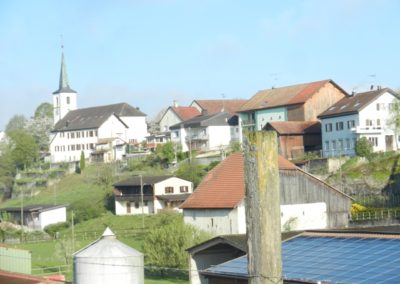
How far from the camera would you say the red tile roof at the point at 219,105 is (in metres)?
89.7

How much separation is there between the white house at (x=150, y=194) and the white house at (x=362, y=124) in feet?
38.8

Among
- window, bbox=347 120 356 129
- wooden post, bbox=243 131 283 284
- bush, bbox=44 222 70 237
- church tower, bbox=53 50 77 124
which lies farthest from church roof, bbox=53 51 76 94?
wooden post, bbox=243 131 283 284

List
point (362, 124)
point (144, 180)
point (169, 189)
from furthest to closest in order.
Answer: point (144, 180), point (169, 189), point (362, 124)

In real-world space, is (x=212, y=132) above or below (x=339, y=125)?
above

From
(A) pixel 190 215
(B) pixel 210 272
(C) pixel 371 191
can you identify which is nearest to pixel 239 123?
(C) pixel 371 191

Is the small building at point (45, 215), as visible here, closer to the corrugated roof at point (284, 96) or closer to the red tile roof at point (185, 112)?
the corrugated roof at point (284, 96)

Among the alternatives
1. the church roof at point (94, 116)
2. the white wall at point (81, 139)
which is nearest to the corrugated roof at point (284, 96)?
the white wall at point (81, 139)

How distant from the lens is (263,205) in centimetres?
589

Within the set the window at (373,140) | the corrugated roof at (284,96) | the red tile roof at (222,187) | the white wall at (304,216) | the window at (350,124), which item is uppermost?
the corrugated roof at (284,96)

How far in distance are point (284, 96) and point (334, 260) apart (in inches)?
2094

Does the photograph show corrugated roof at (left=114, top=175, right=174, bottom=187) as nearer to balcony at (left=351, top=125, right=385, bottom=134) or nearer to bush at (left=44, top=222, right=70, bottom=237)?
bush at (left=44, top=222, right=70, bottom=237)

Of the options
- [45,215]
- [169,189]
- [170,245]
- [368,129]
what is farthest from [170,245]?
[45,215]

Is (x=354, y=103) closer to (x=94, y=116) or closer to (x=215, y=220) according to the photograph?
(x=215, y=220)

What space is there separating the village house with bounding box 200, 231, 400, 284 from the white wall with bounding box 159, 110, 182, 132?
2657 inches
